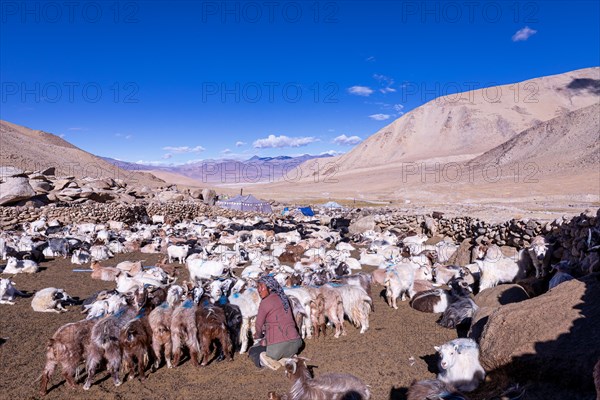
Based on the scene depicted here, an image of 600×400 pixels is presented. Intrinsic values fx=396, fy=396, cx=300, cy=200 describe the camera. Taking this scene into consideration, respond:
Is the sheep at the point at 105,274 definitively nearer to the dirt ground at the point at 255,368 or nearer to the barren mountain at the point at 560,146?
the dirt ground at the point at 255,368

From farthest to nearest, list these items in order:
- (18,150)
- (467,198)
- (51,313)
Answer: (18,150)
(467,198)
(51,313)

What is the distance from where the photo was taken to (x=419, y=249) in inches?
614

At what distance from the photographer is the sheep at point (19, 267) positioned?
469 inches

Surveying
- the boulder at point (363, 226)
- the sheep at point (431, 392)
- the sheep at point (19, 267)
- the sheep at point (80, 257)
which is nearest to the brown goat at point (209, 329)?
the sheep at point (431, 392)

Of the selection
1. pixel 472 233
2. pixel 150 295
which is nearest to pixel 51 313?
pixel 150 295

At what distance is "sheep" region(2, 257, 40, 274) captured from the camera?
1192cm

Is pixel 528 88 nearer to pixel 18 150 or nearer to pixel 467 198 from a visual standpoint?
pixel 467 198

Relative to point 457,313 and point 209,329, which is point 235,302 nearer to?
point 209,329

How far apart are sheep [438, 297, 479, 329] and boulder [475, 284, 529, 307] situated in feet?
2.68

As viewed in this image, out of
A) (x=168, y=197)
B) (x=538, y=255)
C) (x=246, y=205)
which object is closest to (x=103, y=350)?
(x=538, y=255)

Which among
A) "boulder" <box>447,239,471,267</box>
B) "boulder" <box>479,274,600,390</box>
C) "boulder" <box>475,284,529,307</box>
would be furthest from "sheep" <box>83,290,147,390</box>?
"boulder" <box>447,239,471,267</box>

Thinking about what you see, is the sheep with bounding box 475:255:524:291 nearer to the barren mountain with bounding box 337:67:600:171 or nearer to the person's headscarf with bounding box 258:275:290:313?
the person's headscarf with bounding box 258:275:290:313

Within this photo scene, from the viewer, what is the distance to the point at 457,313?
7.54 m

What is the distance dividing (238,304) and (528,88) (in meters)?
A: 160
